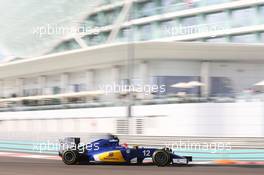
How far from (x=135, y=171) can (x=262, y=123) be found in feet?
37.6

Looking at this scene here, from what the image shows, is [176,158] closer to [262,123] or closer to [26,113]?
[262,123]

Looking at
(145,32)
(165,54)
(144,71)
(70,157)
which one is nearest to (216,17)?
(165,54)

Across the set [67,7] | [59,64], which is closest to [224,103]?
[59,64]

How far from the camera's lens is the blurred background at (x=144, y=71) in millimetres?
22781

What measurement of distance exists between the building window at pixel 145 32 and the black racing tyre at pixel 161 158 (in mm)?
17013

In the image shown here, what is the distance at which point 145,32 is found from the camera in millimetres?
30922

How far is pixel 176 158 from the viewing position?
1296 centimetres

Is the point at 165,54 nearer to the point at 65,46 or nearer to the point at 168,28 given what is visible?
the point at 168,28

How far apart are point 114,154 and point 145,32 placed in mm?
18404

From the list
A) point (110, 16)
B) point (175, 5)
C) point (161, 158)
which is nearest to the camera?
point (161, 158)

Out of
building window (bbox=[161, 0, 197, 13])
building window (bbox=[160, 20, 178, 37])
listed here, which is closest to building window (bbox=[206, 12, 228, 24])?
building window (bbox=[161, 0, 197, 13])

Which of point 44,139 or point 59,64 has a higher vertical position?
point 59,64

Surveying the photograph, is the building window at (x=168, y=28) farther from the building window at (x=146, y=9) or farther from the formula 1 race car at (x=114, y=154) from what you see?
the formula 1 race car at (x=114, y=154)

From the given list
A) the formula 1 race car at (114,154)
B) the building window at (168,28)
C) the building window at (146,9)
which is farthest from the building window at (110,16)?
the formula 1 race car at (114,154)
